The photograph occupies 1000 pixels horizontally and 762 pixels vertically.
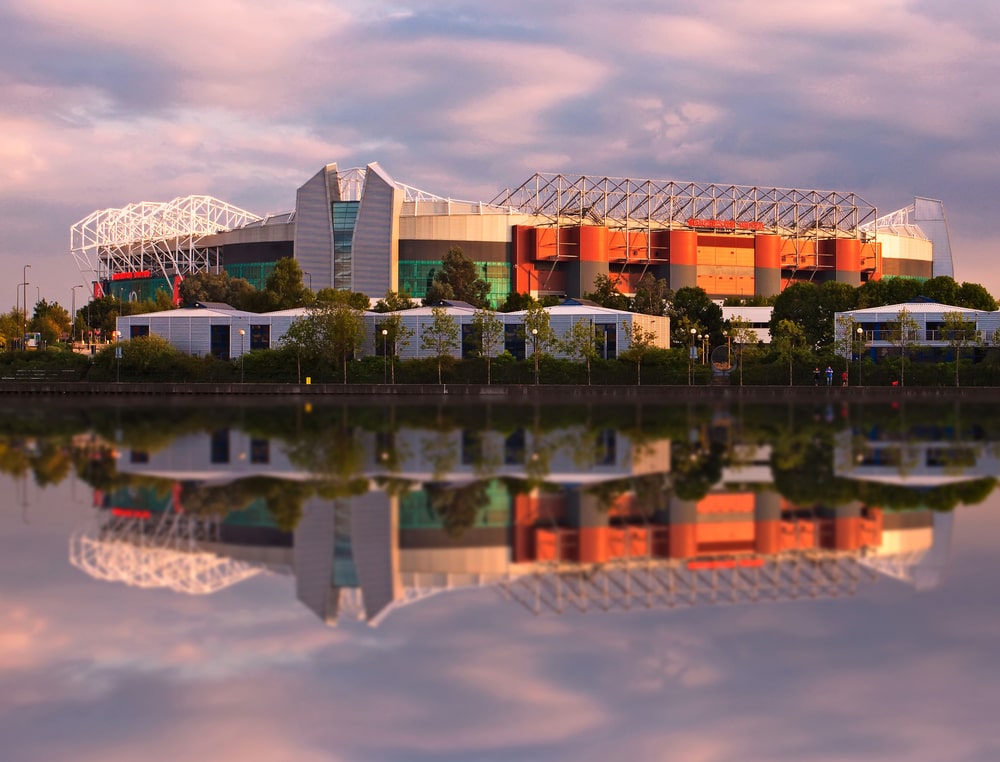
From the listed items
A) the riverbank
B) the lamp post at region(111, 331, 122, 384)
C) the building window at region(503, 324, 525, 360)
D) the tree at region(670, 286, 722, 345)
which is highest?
the tree at region(670, 286, 722, 345)

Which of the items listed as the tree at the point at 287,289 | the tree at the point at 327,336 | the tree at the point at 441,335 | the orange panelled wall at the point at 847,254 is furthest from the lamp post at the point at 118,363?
the orange panelled wall at the point at 847,254

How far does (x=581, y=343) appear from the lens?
2776 inches

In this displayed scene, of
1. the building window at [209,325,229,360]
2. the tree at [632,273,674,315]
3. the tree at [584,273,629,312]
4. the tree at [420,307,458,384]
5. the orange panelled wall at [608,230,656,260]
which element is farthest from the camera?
the orange panelled wall at [608,230,656,260]

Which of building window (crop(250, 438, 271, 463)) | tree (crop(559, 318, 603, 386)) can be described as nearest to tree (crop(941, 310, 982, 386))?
tree (crop(559, 318, 603, 386))

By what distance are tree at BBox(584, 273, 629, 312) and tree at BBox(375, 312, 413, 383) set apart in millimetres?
28521

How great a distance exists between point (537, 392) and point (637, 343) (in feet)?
40.9

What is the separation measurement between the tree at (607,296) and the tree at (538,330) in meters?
27.2

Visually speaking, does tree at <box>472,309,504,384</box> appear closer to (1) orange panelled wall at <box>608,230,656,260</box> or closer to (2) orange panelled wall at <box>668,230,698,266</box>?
(1) orange panelled wall at <box>608,230,656,260</box>

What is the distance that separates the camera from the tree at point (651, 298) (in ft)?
357

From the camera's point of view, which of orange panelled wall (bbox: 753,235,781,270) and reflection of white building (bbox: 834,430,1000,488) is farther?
orange panelled wall (bbox: 753,235,781,270)

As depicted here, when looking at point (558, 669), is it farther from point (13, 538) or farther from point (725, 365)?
point (725, 365)

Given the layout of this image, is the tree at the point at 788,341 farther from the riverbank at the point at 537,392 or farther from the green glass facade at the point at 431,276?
the green glass facade at the point at 431,276

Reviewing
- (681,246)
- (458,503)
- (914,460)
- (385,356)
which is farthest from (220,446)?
(681,246)

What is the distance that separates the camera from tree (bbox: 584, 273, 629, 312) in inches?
4021
